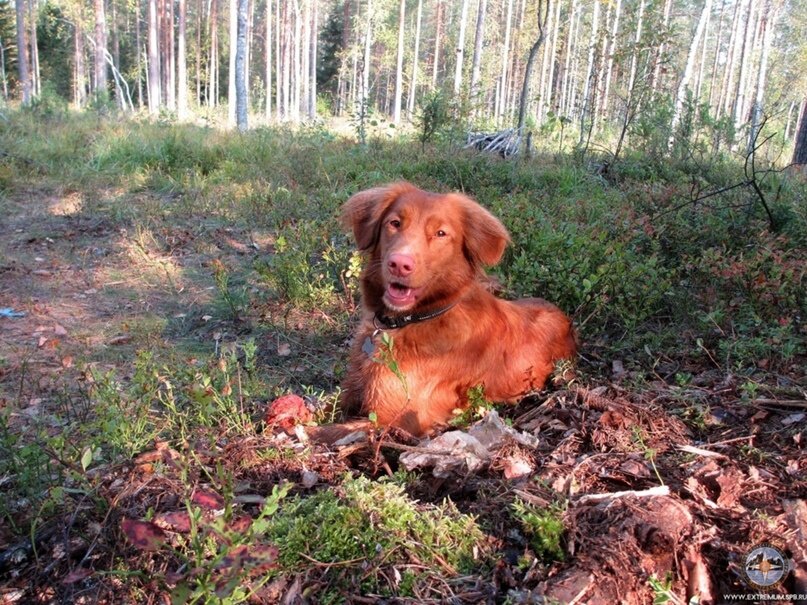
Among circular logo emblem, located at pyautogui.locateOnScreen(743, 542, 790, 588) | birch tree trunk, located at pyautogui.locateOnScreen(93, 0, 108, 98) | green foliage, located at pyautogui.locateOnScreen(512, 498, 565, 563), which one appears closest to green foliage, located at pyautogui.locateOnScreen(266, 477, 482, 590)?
green foliage, located at pyautogui.locateOnScreen(512, 498, 565, 563)

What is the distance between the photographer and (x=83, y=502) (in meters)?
2.20

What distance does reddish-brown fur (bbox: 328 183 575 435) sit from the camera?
126 inches

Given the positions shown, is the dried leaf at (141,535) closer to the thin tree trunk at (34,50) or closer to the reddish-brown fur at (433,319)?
the reddish-brown fur at (433,319)

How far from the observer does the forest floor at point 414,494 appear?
183 centimetres

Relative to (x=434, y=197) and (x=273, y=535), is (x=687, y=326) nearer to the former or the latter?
(x=434, y=197)

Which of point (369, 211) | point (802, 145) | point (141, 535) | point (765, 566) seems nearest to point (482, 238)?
point (369, 211)

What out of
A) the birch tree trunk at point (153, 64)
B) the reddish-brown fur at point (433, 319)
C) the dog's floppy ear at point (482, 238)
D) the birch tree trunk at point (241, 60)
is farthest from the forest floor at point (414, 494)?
the birch tree trunk at point (153, 64)

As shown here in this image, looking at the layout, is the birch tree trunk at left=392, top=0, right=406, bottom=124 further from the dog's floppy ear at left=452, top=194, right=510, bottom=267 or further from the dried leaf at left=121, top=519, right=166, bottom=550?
the dried leaf at left=121, top=519, right=166, bottom=550

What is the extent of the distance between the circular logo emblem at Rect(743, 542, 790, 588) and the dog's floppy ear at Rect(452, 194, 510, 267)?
193 cm

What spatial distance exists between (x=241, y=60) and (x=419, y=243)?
1517cm

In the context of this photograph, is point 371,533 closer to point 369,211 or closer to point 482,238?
point 482,238

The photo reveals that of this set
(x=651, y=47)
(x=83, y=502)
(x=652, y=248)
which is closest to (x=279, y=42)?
(x=651, y=47)

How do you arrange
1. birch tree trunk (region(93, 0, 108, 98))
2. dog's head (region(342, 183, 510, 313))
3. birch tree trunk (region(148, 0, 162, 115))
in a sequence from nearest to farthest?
dog's head (region(342, 183, 510, 313)), birch tree trunk (region(93, 0, 108, 98)), birch tree trunk (region(148, 0, 162, 115))

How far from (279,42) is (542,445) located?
131ft
